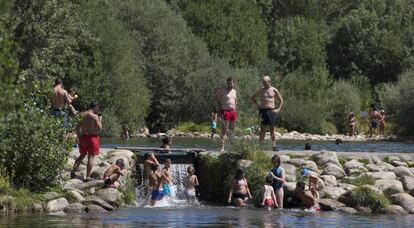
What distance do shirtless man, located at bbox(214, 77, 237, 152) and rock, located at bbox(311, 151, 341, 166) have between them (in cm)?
267

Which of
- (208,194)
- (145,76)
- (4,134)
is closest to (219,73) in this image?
(145,76)

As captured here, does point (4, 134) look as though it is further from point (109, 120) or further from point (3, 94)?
point (109, 120)

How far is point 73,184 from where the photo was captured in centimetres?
2853

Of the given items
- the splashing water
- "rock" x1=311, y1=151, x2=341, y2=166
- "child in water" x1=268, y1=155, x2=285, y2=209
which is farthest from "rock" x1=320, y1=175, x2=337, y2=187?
the splashing water

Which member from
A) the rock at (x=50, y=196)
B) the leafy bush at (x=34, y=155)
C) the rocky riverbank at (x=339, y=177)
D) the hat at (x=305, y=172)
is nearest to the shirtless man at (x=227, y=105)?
the rocky riverbank at (x=339, y=177)

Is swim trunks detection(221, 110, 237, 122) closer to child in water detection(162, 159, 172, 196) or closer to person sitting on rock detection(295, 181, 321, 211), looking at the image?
child in water detection(162, 159, 172, 196)

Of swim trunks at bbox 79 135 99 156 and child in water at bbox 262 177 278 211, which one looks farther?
swim trunks at bbox 79 135 99 156

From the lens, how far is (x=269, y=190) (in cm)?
2838

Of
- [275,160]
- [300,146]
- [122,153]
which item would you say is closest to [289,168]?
[275,160]

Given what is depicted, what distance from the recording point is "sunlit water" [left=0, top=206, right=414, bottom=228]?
24.2 metres

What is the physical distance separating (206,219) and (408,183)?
6759 millimetres

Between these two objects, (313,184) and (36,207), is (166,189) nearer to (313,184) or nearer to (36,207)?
(313,184)

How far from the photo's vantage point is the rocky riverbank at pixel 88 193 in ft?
86.7

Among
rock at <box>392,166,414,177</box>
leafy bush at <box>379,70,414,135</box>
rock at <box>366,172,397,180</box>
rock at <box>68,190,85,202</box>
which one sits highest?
leafy bush at <box>379,70,414,135</box>
